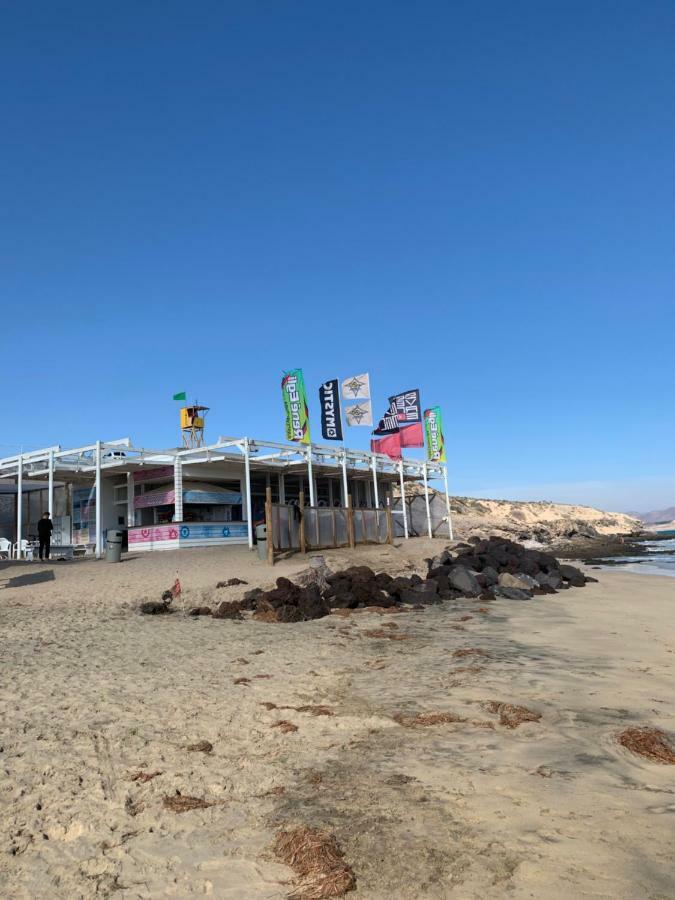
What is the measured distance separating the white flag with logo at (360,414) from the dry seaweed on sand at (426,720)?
25297mm

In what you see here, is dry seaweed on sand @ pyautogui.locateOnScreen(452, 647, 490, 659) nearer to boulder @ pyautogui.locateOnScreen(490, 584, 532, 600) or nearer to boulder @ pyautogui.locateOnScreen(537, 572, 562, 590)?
boulder @ pyautogui.locateOnScreen(490, 584, 532, 600)

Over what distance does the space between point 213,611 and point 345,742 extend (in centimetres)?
870

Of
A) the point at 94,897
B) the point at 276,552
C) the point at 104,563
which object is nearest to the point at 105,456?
the point at 104,563

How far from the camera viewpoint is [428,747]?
4734mm

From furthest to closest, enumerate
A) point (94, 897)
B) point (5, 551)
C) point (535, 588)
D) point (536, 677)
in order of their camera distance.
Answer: point (5, 551) → point (535, 588) → point (536, 677) → point (94, 897)

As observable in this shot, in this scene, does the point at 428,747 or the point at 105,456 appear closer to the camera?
the point at 428,747

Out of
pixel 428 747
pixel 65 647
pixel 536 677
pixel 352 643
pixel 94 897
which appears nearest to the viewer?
pixel 94 897

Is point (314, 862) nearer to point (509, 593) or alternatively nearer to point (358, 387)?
point (509, 593)

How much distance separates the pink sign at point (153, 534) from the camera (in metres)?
26.4

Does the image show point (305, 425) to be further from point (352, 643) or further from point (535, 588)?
point (352, 643)

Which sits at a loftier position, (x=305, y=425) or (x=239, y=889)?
(x=305, y=425)

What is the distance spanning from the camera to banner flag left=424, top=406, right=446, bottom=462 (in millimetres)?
37812

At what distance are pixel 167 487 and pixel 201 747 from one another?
27.0 meters

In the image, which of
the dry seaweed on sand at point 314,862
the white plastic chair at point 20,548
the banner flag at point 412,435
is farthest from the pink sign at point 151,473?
the dry seaweed on sand at point 314,862
